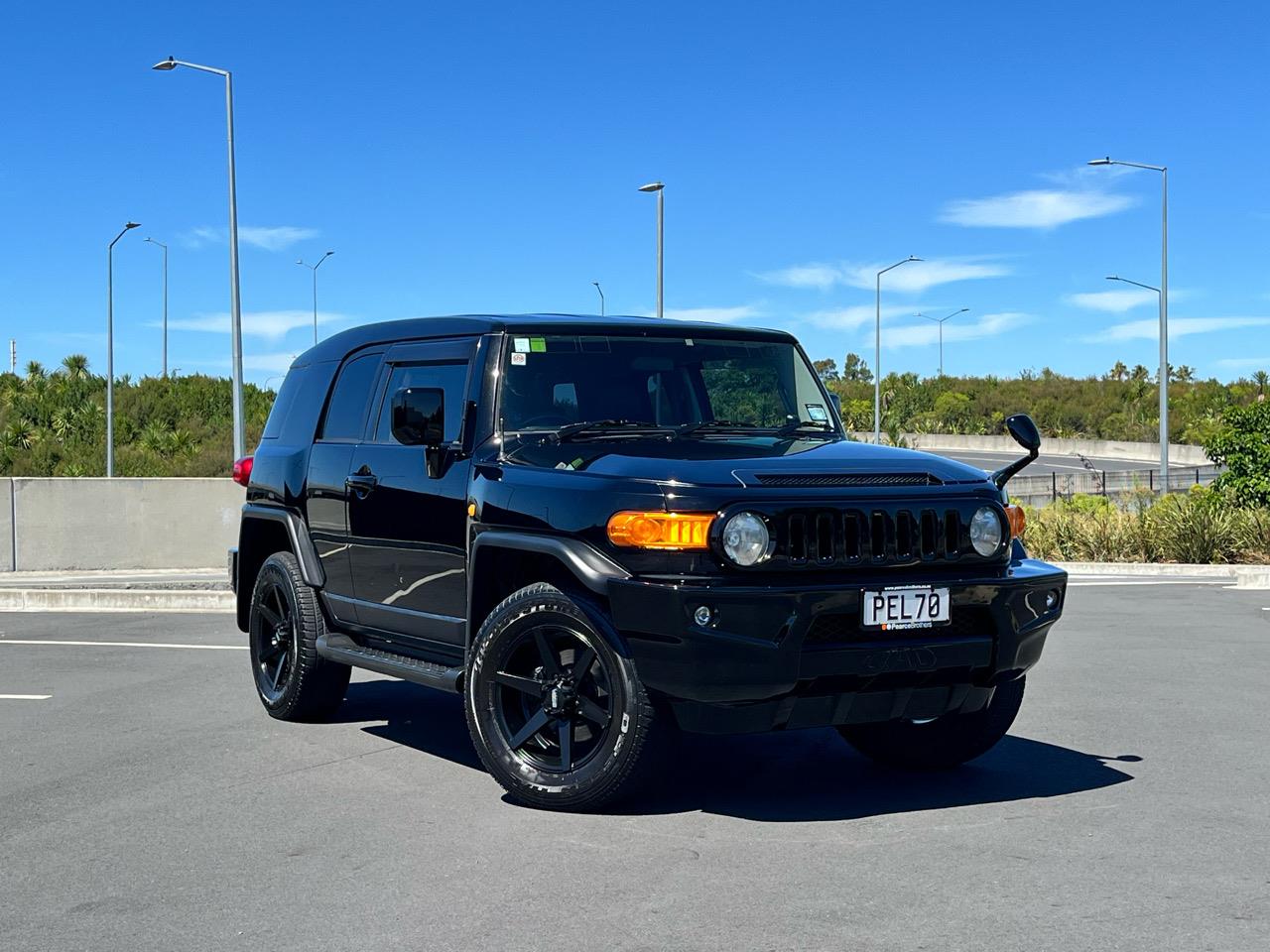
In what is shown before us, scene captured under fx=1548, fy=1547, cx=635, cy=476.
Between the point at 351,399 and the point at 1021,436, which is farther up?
the point at 351,399

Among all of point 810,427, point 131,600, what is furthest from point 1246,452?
point 810,427

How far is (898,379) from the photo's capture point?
119875mm

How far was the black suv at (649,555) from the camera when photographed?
5723mm

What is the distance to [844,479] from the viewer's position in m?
6.02

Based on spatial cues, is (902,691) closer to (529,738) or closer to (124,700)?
(529,738)

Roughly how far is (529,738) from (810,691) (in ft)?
4.00

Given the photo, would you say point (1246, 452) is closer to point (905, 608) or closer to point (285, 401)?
point (285, 401)

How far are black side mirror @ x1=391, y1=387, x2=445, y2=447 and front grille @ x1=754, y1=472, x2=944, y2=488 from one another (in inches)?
65.9

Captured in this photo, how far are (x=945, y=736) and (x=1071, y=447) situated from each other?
261 feet

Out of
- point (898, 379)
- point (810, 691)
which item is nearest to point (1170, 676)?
point (810, 691)

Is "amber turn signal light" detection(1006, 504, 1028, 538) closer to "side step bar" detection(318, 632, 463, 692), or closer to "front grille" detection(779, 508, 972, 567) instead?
"front grille" detection(779, 508, 972, 567)

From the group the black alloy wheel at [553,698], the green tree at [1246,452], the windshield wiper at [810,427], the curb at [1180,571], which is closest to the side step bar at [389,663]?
the black alloy wheel at [553,698]

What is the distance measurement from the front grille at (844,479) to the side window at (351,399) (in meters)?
2.78

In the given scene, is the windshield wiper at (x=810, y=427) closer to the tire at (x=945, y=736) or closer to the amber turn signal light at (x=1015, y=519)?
the amber turn signal light at (x=1015, y=519)
